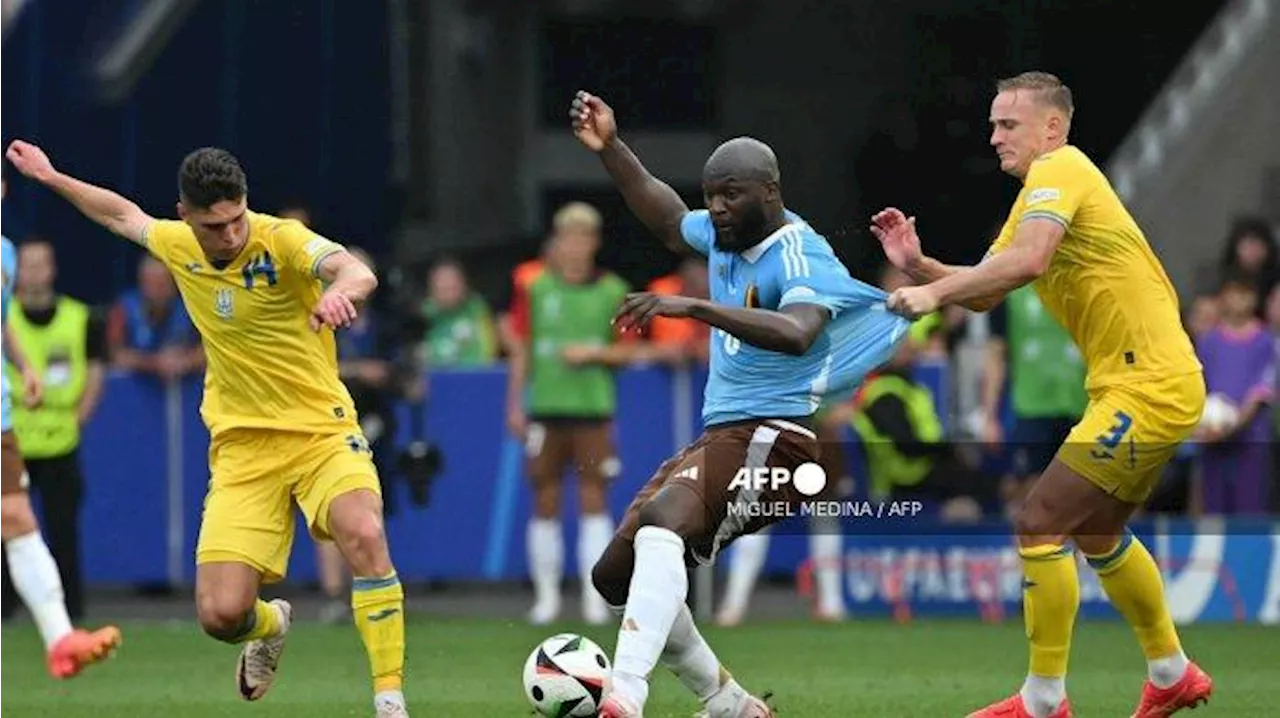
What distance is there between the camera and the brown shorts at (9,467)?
12656mm

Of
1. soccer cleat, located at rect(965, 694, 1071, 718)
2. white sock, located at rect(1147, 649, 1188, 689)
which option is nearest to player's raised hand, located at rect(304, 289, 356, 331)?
soccer cleat, located at rect(965, 694, 1071, 718)

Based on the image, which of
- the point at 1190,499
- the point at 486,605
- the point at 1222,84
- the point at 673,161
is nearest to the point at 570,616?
the point at 486,605

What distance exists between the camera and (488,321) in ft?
65.1

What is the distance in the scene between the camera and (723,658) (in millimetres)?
14867

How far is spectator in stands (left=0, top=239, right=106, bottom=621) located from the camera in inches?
669

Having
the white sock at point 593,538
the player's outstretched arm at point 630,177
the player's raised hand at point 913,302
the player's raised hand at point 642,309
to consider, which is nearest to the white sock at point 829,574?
the white sock at point 593,538

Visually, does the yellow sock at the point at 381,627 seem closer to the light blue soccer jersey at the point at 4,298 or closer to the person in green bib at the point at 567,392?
the light blue soccer jersey at the point at 4,298

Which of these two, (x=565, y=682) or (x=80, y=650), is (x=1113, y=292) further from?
(x=80, y=650)

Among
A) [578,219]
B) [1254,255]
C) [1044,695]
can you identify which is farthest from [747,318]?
[1254,255]

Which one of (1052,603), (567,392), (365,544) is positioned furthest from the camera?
(567,392)

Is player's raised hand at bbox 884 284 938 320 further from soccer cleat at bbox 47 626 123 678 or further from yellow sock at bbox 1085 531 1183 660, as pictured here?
soccer cleat at bbox 47 626 123 678

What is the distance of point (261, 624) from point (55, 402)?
19.1 feet

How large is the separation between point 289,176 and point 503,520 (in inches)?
128

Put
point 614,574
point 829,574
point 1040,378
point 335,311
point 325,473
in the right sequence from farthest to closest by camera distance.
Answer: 1. point 829,574
2. point 1040,378
3. point 325,473
4. point 614,574
5. point 335,311
